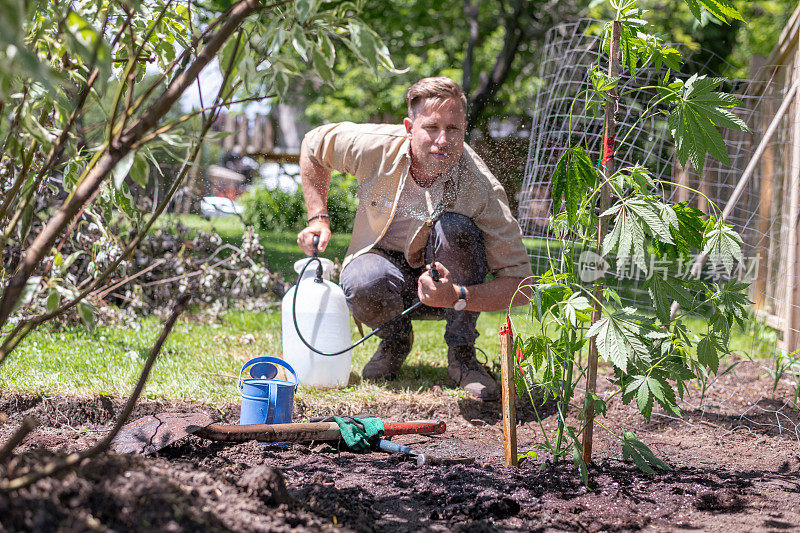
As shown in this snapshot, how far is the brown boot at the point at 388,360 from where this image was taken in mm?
3223

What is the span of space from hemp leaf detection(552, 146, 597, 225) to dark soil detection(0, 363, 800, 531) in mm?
774

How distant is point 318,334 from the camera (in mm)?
3082

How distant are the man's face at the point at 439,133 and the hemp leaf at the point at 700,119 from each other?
1210 millimetres

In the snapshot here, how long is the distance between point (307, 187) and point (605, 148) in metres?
1.73

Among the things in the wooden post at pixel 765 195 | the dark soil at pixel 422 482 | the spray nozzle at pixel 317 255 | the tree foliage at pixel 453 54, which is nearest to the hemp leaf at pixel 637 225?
the dark soil at pixel 422 482

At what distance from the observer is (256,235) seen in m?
4.93

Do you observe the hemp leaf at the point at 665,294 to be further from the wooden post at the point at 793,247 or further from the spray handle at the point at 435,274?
the wooden post at the point at 793,247

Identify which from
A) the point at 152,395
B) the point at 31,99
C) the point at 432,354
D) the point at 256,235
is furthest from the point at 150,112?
the point at 256,235

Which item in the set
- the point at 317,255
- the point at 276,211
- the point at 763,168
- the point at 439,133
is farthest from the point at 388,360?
the point at 276,211

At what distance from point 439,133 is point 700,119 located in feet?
4.22

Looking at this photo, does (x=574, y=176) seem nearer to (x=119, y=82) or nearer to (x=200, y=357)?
(x=119, y=82)

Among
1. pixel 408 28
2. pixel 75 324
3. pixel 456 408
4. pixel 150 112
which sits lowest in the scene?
pixel 456 408

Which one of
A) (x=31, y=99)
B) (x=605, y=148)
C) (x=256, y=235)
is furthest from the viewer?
(x=256, y=235)

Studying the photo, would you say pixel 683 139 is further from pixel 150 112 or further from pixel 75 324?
pixel 75 324
